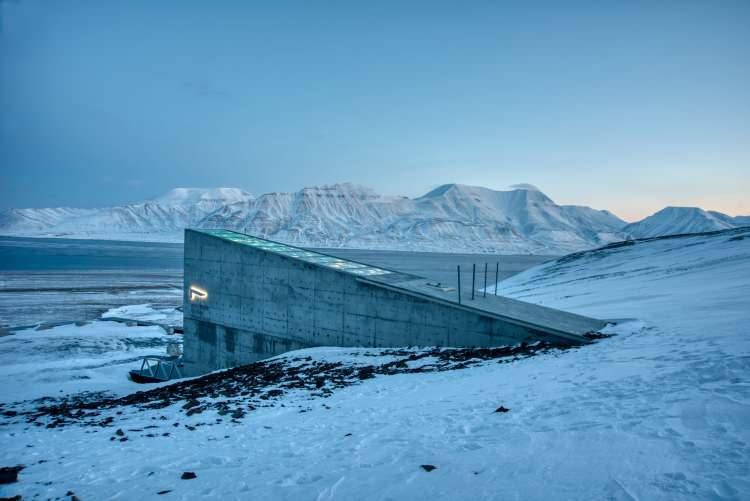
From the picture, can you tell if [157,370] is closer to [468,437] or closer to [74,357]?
[74,357]

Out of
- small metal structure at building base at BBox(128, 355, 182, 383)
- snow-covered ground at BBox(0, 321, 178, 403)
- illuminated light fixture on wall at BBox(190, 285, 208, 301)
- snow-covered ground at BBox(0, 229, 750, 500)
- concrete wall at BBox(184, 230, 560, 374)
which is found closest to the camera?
snow-covered ground at BBox(0, 229, 750, 500)

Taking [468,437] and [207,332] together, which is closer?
[468,437]

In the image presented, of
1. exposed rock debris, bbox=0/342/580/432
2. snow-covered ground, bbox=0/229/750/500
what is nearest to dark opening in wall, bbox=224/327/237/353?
exposed rock debris, bbox=0/342/580/432

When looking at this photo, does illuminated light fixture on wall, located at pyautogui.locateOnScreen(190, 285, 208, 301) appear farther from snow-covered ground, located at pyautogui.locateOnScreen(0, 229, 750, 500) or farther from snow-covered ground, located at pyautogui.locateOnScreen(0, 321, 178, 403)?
snow-covered ground, located at pyautogui.locateOnScreen(0, 229, 750, 500)

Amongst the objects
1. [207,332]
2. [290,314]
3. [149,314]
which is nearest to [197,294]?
[207,332]

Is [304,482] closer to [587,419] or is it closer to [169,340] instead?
[587,419]

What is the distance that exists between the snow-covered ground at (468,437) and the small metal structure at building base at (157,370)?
9260 millimetres

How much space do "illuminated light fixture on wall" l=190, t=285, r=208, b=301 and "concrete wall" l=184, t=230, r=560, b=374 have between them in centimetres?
20

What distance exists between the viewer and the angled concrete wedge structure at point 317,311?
13414 millimetres

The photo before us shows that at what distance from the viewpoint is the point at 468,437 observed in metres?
5.55

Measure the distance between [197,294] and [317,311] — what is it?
778 cm

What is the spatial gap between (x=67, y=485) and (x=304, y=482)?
3084 mm

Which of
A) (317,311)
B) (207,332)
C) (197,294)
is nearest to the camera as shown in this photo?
(317,311)

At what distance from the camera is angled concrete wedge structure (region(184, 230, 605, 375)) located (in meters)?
13.4
